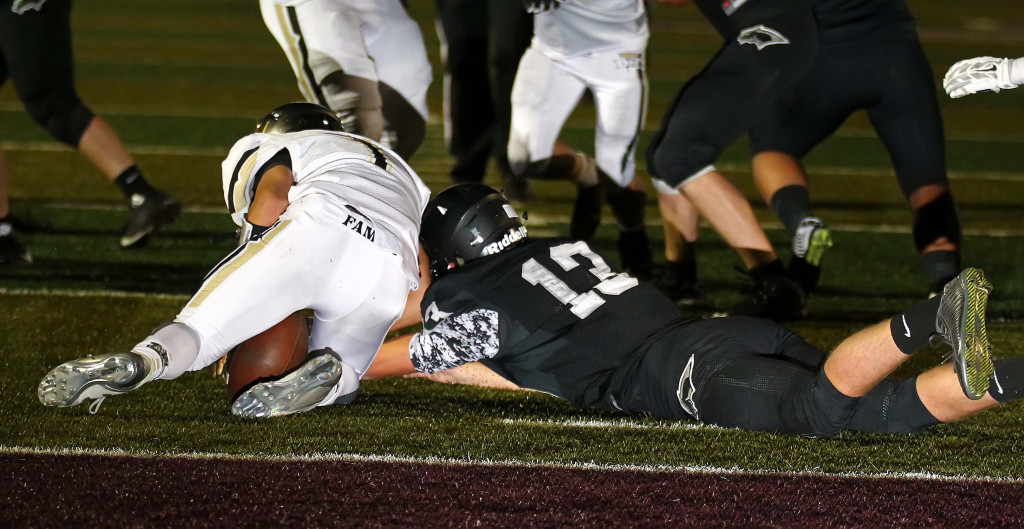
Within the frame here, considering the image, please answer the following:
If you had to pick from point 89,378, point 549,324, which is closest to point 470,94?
point 549,324

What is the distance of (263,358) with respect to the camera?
3.01m

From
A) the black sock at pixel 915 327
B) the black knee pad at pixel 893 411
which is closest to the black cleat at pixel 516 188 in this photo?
the black knee pad at pixel 893 411

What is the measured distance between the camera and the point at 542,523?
237 centimetres

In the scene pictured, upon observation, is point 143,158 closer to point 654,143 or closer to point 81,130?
point 81,130

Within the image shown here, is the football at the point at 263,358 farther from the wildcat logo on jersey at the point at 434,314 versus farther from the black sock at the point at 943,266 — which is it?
the black sock at the point at 943,266

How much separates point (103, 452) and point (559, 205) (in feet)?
12.1

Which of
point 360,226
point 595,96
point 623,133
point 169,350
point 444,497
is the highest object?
point 360,226

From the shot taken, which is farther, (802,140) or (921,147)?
(802,140)

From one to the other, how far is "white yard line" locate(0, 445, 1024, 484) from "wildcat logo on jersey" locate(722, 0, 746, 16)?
202 cm

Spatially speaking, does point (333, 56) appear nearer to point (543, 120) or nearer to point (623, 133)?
point (543, 120)

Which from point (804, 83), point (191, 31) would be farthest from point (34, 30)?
point (191, 31)

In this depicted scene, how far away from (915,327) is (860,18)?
6.64ft

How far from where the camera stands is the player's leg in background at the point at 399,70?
4.57 m

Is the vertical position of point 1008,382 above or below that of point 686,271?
above
